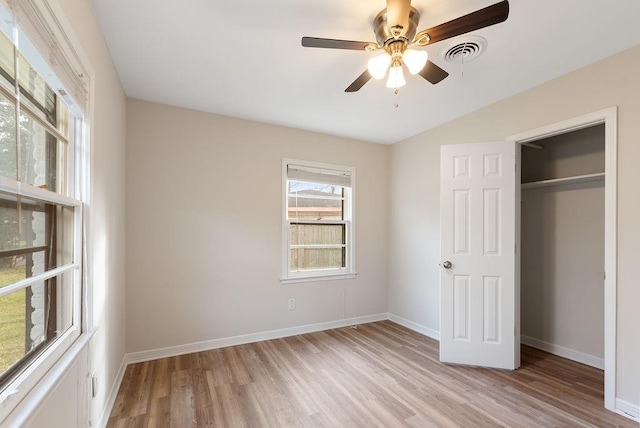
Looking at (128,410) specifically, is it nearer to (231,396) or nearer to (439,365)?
(231,396)

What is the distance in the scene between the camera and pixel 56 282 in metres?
1.40

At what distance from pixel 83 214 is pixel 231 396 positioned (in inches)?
66.4

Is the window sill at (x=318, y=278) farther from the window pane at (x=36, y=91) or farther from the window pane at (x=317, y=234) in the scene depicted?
the window pane at (x=36, y=91)

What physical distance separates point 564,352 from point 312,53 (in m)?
3.74

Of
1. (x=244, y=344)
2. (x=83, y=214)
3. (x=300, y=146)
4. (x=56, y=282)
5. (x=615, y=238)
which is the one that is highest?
(x=300, y=146)

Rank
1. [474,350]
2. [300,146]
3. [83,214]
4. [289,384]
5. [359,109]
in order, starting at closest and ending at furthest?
[83,214], [289,384], [474,350], [359,109], [300,146]

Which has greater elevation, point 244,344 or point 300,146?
point 300,146

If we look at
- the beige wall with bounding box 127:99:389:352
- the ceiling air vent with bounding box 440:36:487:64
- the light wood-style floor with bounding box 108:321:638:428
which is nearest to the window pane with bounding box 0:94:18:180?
the light wood-style floor with bounding box 108:321:638:428

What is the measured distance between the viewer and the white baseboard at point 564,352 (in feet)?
9.11

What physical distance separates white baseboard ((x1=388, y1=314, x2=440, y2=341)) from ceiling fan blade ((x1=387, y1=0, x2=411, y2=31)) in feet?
10.8

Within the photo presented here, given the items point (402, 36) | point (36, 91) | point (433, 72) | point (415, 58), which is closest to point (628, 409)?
point (433, 72)

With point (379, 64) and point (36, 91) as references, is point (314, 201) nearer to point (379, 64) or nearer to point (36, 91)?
point (379, 64)

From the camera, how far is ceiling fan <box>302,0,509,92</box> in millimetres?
1385

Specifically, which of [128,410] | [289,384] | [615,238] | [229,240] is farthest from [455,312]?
[128,410]
